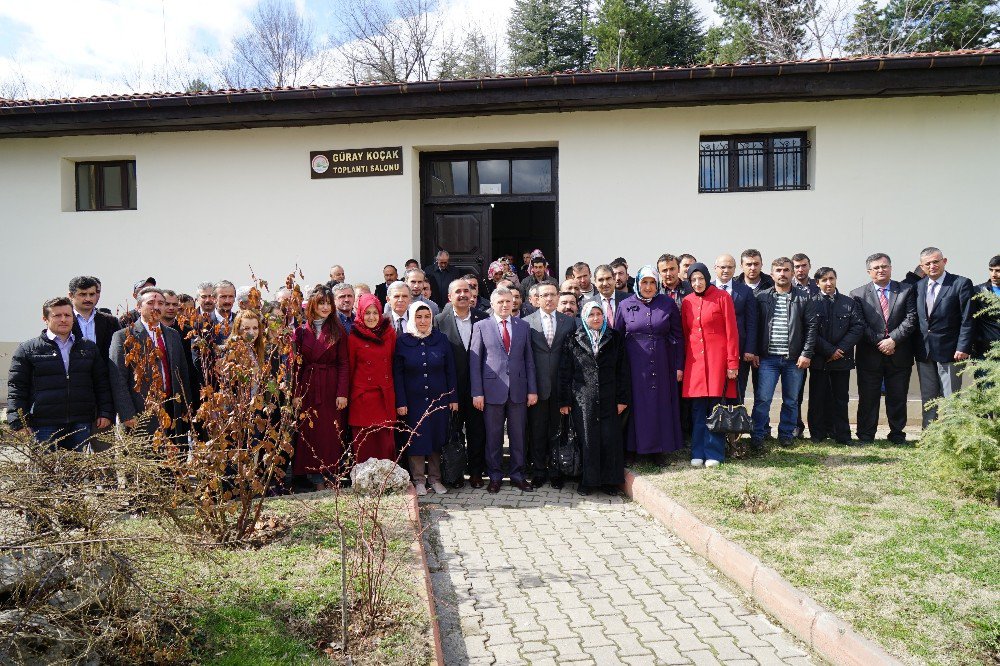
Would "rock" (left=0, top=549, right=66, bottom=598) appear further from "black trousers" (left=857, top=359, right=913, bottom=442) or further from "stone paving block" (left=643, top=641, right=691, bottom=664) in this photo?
"black trousers" (left=857, top=359, right=913, bottom=442)

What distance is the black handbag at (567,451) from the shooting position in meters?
6.95

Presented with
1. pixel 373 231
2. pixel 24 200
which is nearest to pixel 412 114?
pixel 373 231

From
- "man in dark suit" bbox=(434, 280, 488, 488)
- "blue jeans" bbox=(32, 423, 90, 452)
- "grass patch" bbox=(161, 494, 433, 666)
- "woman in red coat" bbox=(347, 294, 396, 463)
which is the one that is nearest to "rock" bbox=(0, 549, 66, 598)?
"grass patch" bbox=(161, 494, 433, 666)

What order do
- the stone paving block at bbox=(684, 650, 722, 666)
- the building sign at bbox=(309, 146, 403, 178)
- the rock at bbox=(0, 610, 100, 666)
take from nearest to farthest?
the rock at bbox=(0, 610, 100, 666) → the stone paving block at bbox=(684, 650, 722, 666) → the building sign at bbox=(309, 146, 403, 178)

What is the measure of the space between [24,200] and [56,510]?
10.8m

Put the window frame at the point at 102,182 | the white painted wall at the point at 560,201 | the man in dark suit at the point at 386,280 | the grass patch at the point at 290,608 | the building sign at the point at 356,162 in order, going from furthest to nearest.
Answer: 1. the window frame at the point at 102,182
2. the building sign at the point at 356,162
3. the man in dark suit at the point at 386,280
4. the white painted wall at the point at 560,201
5. the grass patch at the point at 290,608

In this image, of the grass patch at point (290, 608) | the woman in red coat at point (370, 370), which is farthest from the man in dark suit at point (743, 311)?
the grass patch at point (290, 608)

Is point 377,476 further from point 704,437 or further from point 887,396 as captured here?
point 887,396

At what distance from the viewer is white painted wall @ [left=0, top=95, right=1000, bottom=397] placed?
33.4 feet

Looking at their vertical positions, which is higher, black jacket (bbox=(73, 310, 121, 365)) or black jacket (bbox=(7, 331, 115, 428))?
black jacket (bbox=(73, 310, 121, 365))

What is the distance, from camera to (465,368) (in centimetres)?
735

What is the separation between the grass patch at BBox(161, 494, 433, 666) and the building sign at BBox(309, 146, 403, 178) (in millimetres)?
7099

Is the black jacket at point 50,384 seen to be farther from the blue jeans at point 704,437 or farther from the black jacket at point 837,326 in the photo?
the black jacket at point 837,326

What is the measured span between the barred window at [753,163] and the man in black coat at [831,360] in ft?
8.63
